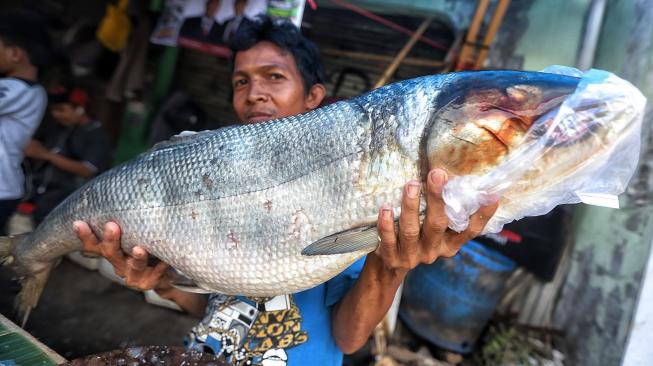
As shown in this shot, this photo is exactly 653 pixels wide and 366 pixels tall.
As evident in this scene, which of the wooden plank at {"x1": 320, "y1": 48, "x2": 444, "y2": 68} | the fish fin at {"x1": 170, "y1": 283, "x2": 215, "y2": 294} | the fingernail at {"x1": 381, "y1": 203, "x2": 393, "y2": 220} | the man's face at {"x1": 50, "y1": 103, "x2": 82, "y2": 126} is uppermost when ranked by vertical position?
the wooden plank at {"x1": 320, "y1": 48, "x2": 444, "y2": 68}

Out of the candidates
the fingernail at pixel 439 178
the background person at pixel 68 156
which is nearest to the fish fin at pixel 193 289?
the fingernail at pixel 439 178

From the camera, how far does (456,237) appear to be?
1.23 metres

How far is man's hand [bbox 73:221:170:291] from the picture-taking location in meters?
1.62

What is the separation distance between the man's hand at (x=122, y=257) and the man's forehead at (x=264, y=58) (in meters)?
0.93

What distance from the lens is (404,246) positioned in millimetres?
1216

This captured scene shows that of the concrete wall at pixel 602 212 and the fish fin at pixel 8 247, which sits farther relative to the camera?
the concrete wall at pixel 602 212

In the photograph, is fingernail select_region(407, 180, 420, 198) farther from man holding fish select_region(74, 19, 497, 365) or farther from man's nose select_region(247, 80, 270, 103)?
man's nose select_region(247, 80, 270, 103)

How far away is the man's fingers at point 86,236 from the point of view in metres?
1.69

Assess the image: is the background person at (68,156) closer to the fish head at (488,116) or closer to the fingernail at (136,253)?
the fingernail at (136,253)

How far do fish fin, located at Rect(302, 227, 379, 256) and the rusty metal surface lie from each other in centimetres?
56

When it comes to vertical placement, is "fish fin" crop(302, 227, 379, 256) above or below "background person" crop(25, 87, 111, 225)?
above

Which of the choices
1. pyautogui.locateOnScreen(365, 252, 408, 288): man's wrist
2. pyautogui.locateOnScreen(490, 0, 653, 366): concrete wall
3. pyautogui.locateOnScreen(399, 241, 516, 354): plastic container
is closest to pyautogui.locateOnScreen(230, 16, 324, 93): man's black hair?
pyautogui.locateOnScreen(365, 252, 408, 288): man's wrist

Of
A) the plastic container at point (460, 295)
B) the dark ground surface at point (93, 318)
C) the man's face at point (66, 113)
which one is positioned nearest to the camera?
the dark ground surface at point (93, 318)

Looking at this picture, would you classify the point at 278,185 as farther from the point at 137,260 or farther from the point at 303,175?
the point at 137,260
